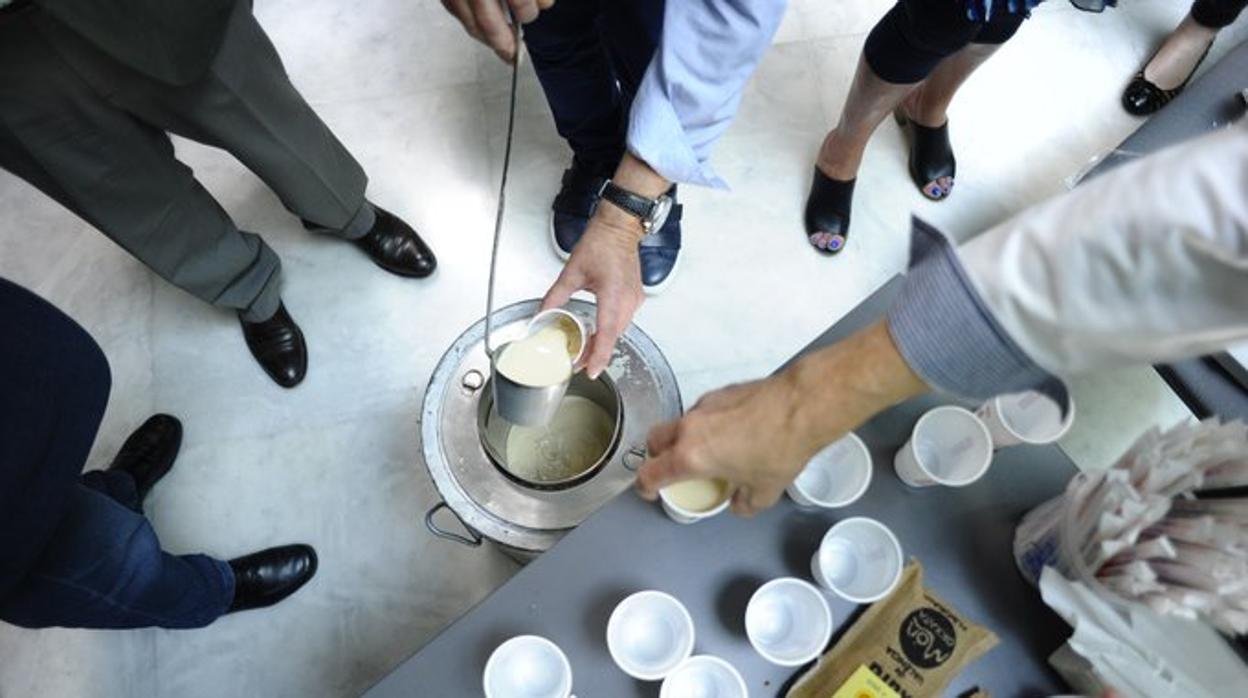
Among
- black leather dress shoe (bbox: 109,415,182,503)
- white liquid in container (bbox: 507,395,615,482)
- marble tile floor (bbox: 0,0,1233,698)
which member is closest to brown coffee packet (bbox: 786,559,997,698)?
white liquid in container (bbox: 507,395,615,482)

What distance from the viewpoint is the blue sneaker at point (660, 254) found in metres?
1.68

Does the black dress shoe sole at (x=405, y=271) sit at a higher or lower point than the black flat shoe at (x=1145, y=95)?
lower

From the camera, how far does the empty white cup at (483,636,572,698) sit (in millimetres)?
801

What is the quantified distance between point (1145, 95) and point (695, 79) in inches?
62.7

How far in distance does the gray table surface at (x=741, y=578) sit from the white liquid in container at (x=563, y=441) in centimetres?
42

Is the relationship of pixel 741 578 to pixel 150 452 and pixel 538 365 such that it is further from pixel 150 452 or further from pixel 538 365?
pixel 150 452

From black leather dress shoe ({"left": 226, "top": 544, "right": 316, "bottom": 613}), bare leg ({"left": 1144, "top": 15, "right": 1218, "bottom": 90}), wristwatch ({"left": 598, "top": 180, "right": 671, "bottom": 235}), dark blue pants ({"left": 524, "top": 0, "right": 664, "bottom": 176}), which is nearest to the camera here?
wristwatch ({"left": 598, "top": 180, "right": 671, "bottom": 235})

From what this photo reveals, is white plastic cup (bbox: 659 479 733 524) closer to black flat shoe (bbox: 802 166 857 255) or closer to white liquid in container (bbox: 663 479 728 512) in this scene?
white liquid in container (bbox: 663 479 728 512)

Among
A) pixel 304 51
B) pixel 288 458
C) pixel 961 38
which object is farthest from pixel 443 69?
pixel 961 38

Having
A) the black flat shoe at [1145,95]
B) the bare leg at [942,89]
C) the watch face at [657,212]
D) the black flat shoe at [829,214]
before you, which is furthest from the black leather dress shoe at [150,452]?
the black flat shoe at [1145,95]

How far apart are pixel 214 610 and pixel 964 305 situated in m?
1.33

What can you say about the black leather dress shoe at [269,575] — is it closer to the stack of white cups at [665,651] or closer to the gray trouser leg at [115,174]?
the gray trouser leg at [115,174]

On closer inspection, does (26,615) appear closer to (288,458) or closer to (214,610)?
(214,610)

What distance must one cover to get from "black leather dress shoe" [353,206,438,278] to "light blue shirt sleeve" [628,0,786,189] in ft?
2.57
